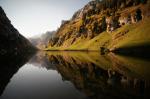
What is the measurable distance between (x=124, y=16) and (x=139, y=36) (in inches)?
2409

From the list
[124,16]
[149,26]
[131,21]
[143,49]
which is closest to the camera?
[143,49]

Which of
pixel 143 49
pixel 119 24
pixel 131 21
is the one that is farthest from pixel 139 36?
pixel 119 24

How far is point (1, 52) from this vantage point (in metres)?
108

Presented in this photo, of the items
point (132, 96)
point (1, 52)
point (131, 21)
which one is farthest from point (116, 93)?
point (131, 21)

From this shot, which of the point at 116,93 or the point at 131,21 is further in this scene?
the point at 131,21

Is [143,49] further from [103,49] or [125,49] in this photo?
[103,49]

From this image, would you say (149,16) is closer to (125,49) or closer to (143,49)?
(125,49)

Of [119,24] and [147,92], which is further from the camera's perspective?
[119,24]

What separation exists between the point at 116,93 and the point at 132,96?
7.56 ft

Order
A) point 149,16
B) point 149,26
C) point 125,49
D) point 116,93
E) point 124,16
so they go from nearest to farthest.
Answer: point 116,93 < point 125,49 < point 149,26 < point 149,16 < point 124,16

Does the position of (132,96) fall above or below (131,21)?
below

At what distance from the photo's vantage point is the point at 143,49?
103 metres

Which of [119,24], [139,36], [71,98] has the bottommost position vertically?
[71,98]

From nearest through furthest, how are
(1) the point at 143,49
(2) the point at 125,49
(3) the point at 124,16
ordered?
(1) the point at 143,49 < (2) the point at 125,49 < (3) the point at 124,16
